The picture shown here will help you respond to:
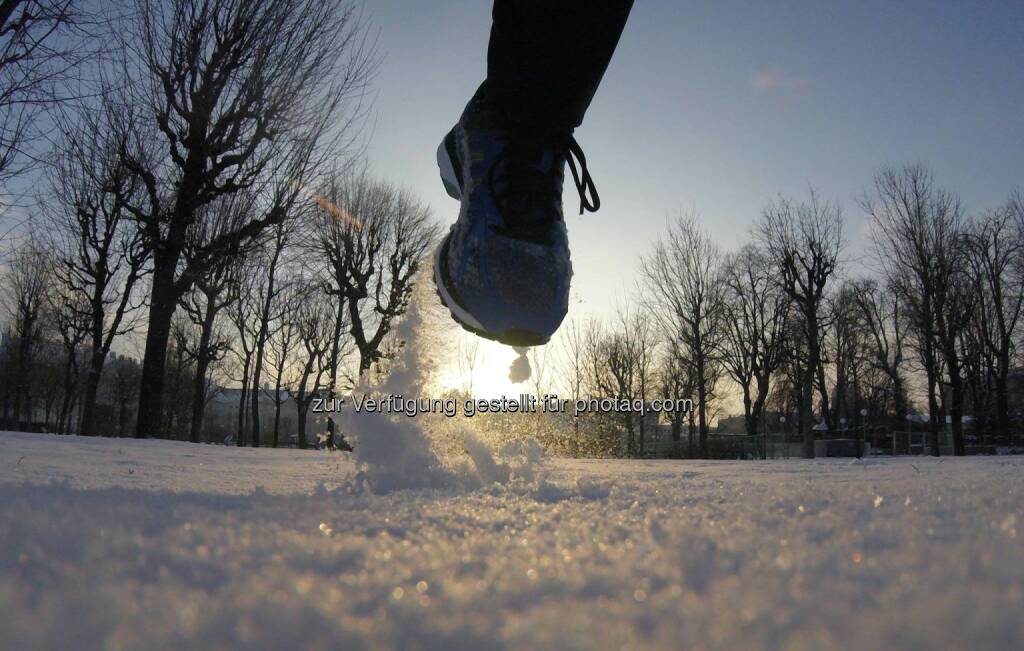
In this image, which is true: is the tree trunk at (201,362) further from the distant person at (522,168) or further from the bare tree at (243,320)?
the distant person at (522,168)

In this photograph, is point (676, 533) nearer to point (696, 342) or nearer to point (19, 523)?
point (19, 523)

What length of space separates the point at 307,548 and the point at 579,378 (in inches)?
965

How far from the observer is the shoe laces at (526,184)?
135 centimetres

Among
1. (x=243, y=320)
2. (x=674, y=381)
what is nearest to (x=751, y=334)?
(x=674, y=381)

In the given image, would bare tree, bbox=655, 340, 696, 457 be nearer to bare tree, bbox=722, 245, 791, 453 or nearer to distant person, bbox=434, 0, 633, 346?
bare tree, bbox=722, 245, 791, 453

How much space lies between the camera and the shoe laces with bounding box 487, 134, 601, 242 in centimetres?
135

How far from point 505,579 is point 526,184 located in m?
1.10

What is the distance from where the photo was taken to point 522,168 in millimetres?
1346

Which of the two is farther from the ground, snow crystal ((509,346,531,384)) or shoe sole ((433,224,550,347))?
shoe sole ((433,224,550,347))

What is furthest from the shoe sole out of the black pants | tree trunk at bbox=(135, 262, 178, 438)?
tree trunk at bbox=(135, 262, 178, 438)

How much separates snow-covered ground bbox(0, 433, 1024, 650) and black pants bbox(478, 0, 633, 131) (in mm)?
913

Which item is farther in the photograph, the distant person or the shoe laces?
the shoe laces

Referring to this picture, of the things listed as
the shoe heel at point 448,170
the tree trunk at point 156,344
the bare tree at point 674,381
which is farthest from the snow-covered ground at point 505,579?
the bare tree at point 674,381

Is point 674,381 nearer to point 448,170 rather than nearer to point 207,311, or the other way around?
point 207,311
